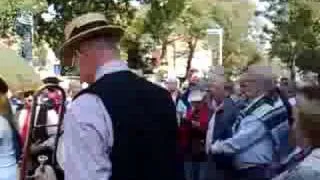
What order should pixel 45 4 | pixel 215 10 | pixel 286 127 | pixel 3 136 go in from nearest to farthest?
pixel 3 136 < pixel 286 127 < pixel 45 4 < pixel 215 10

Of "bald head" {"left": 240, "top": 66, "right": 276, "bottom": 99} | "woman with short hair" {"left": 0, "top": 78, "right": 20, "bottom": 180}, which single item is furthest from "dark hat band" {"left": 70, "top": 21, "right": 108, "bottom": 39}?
"bald head" {"left": 240, "top": 66, "right": 276, "bottom": 99}

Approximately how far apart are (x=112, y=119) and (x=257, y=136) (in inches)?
101

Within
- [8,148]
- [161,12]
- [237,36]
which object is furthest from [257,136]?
[237,36]

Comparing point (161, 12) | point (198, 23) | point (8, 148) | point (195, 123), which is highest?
point (8, 148)

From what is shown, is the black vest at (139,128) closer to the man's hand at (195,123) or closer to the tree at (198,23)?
the man's hand at (195,123)

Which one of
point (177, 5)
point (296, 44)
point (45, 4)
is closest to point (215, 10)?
point (296, 44)

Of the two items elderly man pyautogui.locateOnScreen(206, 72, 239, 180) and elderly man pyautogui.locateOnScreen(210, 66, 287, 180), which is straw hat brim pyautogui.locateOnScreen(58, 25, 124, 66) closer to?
elderly man pyautogui.locateOnScreen(210, 66, 287, 180)

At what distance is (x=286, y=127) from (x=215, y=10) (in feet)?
200

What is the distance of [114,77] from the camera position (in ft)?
12.0

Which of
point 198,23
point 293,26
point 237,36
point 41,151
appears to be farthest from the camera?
point 237,36

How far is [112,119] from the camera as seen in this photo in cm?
355

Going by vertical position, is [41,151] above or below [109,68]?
below

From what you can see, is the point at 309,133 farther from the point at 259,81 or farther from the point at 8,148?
the point at 259,81

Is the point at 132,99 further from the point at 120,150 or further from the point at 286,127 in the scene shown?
the point at 286,127
